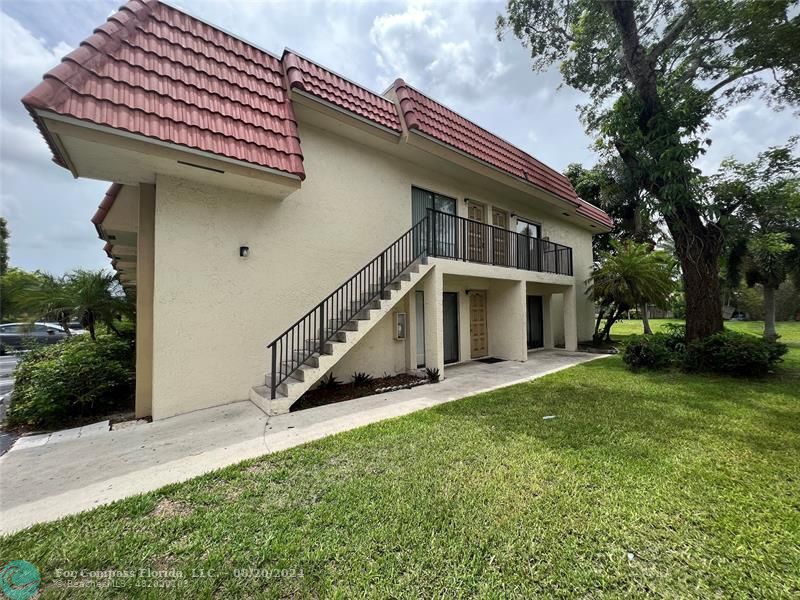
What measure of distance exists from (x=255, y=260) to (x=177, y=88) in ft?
9.50

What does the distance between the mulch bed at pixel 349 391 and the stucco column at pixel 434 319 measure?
1.75 ft

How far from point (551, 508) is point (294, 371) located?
450cm

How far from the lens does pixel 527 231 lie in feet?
40.4

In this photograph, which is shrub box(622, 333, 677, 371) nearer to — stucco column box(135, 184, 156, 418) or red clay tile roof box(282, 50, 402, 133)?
red clay tile roof box(282, 50, 402, 133)

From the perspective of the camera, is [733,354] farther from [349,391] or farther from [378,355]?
[349,391]

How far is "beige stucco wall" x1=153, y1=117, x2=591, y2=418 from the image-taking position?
17.0 feet

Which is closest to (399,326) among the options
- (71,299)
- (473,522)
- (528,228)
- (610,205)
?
(473,522)

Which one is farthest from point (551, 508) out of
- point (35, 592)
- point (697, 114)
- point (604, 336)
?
point (604, 336)

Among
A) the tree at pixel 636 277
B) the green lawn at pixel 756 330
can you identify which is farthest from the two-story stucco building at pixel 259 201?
the green lawn at pixel 756 330

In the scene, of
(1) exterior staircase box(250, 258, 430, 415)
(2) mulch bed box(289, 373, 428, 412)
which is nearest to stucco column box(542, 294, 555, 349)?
(2) mulch bed box(289, 373, 428, 412)

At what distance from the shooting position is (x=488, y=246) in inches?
364

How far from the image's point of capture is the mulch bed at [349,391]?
229 inches

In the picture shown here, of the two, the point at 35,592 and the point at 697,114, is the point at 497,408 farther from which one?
the point at 697,114

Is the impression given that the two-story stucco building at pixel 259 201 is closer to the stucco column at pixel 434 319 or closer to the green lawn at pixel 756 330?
the stucco column at pixel 434 319
